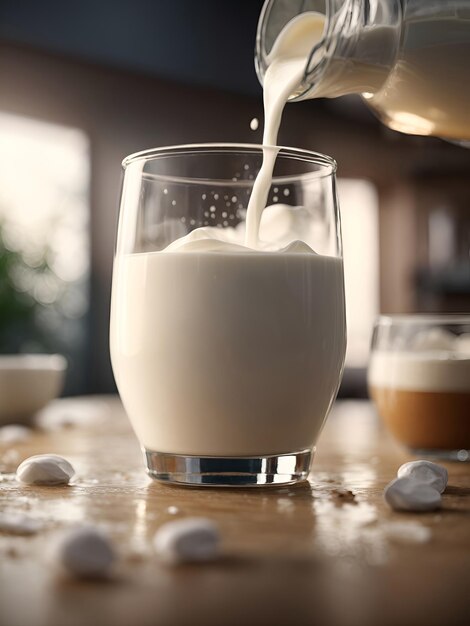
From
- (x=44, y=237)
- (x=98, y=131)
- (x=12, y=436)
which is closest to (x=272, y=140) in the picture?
(x=12, y=436)

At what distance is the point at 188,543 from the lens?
19.0 inches

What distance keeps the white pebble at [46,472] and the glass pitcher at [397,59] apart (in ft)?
1.36

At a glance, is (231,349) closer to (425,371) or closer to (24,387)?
(425,371)

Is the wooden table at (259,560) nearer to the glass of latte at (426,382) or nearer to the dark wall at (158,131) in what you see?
the glass of latte at (426,382)

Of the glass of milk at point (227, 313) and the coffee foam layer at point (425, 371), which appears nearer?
the glass of milk at point (227, 313)

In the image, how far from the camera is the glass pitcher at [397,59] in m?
0.81

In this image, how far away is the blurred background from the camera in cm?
386

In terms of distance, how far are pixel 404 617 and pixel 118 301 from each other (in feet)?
1.64

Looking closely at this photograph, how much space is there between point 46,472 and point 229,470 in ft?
0.54

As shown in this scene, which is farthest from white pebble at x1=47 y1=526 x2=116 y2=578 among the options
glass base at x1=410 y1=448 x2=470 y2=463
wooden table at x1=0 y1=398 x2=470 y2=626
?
glass base at x1=410 y1=448 x2=470 y2=463

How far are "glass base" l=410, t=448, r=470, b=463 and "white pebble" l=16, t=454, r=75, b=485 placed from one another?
Result: 1.47 feet

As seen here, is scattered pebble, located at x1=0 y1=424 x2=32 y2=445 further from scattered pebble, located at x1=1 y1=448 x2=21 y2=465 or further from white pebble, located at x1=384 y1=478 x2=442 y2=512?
white pebble, located at x1=384 y1=478 x2=442 y2=512

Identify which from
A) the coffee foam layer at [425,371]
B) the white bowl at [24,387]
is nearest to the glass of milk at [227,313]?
the coffee foam layer at [425,371]

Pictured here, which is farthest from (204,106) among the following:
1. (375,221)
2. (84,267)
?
(375,221)
